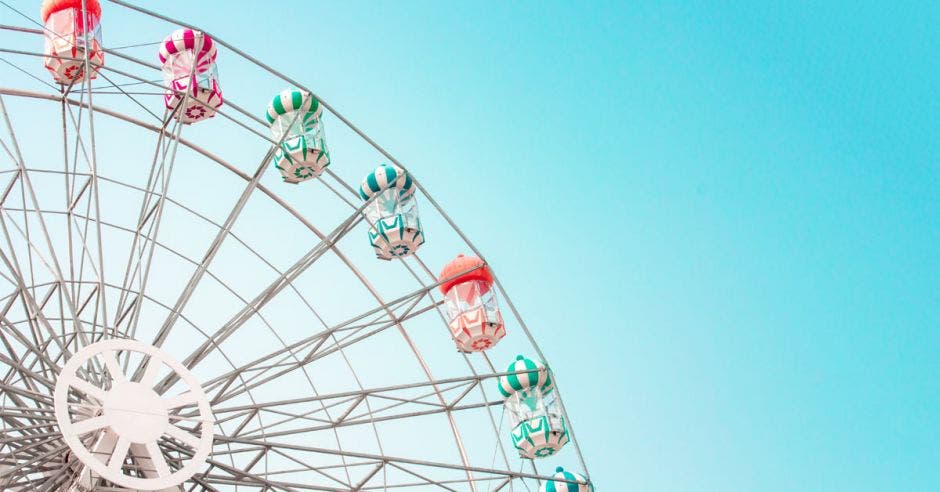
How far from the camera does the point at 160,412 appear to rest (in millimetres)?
14953

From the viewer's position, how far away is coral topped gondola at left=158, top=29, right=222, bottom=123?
1897 cm

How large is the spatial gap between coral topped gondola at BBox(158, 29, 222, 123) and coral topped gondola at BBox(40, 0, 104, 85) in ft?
3.68

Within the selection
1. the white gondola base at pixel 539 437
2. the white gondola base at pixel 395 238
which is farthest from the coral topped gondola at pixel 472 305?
the white gondola base at pixel 539 437

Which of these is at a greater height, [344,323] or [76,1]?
[76,1]

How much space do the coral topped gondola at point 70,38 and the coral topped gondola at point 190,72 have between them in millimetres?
1121

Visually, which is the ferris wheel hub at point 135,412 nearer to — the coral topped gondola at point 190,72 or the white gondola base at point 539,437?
the coral topped gondola at point 190,72

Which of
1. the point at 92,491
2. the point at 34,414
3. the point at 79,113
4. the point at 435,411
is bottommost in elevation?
the point at 92,491

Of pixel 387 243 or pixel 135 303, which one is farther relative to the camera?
pixel 387 243

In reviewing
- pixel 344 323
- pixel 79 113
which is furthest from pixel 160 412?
pixel 79 113

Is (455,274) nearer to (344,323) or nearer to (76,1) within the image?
(344,323)

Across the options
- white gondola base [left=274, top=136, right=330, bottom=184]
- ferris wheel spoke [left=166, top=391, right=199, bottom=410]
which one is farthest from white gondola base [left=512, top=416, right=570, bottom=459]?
ferris wheel spoke [left=166, top=391, right=199, bottom=410]

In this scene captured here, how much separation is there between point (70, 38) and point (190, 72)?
2.02 meters

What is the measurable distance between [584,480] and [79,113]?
392 inches

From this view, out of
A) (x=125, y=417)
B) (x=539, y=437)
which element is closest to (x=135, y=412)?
(x=125, y=417)
